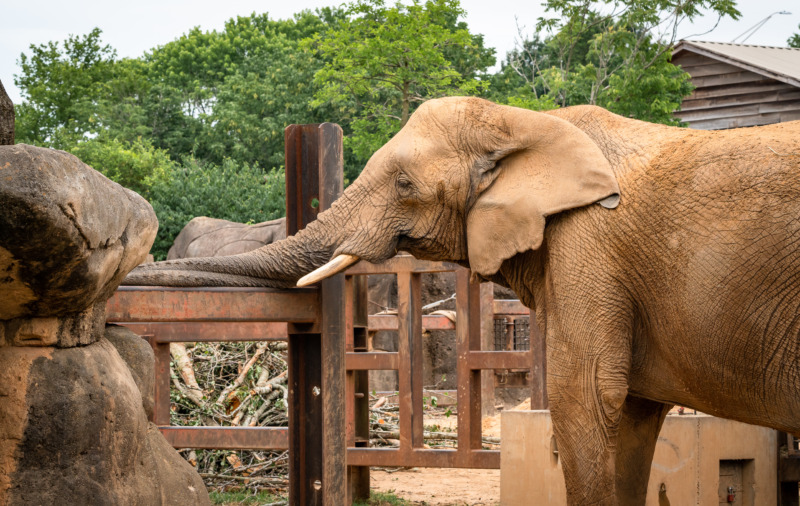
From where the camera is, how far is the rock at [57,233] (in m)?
2.19

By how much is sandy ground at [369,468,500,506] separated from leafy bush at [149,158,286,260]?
1391cm

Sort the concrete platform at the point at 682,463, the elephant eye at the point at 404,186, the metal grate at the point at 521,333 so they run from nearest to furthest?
the elephant eye at the point at 404,186, the concrete platform at the point at 682,463, the metal grate at the point at 521,333

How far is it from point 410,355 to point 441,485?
6.87 ft

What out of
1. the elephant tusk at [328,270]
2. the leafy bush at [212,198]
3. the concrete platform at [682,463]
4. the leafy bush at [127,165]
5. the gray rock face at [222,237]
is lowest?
the concrete platform at [682,463]

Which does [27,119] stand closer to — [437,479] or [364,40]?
[364,40]

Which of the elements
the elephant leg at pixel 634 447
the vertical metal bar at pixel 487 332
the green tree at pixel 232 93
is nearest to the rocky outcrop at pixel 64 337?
the elephant leg at pixel 634 447

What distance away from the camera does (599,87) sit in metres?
16.0

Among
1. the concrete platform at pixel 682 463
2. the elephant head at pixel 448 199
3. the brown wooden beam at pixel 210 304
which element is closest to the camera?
the brown wooden beam at pixel 210 304

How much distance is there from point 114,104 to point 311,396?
3097 centimetres

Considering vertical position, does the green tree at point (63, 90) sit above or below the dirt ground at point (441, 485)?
above

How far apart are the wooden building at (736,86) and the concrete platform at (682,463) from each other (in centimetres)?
1236

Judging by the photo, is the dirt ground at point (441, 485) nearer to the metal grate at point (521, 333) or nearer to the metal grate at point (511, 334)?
the metal grate at point (511, 334)

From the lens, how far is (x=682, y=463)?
5.30 m

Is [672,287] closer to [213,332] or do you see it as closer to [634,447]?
[634,447]
